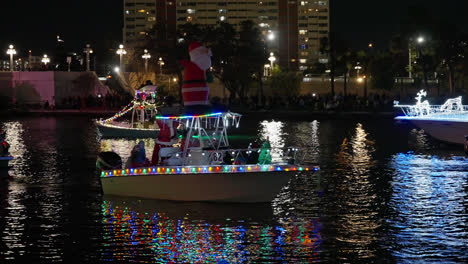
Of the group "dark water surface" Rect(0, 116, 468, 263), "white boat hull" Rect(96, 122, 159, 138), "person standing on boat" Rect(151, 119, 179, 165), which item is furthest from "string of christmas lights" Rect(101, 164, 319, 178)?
"white boat hull" Rect(96, 122, 159, 138)

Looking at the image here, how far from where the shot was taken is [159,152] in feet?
65.2

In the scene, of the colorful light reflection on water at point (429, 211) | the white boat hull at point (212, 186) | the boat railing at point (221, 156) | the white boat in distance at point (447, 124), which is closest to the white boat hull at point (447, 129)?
the white boat in distance at point (447, 124)

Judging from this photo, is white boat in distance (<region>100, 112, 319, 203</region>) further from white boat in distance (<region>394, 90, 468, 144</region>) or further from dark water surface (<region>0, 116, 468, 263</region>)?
white boat in distance (<region>394, 90, 468, 144</region>)

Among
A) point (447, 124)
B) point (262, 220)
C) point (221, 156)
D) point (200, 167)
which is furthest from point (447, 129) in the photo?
point (262, 220)

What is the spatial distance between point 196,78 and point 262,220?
413 cm

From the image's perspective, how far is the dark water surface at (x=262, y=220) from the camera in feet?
46.1

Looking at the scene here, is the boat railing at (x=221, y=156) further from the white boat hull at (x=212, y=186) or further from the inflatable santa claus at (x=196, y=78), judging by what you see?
the inflatable santa claus at (x=196, y=78)

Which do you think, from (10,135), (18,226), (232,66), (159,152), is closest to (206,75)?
(159,152)

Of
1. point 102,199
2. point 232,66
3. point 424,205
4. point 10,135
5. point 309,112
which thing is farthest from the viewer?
point 232,66

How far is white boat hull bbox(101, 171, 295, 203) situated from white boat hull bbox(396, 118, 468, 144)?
17.7m

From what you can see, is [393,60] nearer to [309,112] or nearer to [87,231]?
[309,112]

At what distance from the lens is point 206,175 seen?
59.1 feet

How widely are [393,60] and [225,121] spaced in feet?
329

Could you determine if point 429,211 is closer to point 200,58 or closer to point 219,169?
point 219,169
